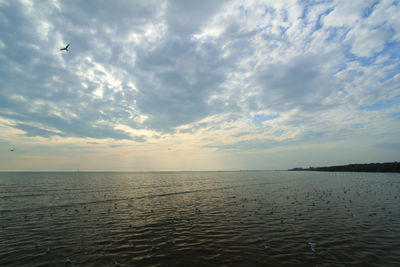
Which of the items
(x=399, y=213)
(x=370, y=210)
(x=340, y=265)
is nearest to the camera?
(x=340, y=265)

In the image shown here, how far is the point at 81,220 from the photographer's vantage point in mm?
22266

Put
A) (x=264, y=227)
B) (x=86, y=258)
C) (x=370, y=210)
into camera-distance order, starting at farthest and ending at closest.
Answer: (x=370, y=210), (x=264, y=227), (x=86, y=258)

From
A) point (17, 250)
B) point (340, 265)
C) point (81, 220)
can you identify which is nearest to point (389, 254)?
point (340, 265)

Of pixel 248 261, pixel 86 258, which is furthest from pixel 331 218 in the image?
pixel 86 258

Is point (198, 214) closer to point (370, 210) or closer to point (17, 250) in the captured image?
point (17, 250)

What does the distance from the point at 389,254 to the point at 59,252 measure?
2336 cm

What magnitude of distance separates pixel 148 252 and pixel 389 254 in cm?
1677

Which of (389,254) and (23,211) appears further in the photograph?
(23,211)

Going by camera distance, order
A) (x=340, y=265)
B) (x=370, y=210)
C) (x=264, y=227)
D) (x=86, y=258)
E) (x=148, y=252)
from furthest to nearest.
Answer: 1. (x=370, y=210)
2. (x=264, y=227)
3. (x=148, y=252)
4. (x=86, y=258)
5. (x=340, y=265)

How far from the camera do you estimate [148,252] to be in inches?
534

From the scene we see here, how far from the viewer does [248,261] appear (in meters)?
12.0

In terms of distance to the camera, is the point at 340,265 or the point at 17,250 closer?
the point at 340,265

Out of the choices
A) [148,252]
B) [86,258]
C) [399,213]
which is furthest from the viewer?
[399,213]

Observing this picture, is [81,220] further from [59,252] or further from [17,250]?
[59,252]
